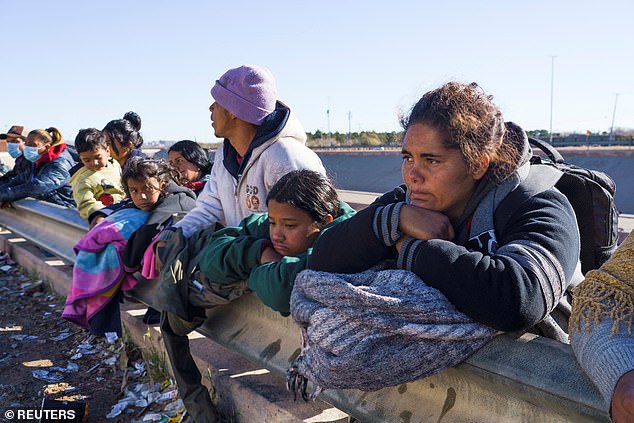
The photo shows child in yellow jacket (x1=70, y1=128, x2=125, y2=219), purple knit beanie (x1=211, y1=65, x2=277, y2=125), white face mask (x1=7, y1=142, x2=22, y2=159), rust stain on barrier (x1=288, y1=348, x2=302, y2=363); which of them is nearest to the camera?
rust stain on barrier (x1=288, y1=348, x2=302, y2=363)

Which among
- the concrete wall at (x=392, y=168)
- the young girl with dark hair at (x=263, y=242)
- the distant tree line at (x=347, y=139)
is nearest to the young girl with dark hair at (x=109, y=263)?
the young girl with dark hair at (x=263, y=242)

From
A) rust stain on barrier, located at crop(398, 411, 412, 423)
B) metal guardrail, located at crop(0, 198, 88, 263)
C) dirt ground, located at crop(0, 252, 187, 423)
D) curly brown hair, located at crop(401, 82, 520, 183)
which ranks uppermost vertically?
curly brown hair, located at crop(401, 82, 520, 183)

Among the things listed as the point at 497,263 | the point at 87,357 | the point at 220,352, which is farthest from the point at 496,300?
the point at 87,357

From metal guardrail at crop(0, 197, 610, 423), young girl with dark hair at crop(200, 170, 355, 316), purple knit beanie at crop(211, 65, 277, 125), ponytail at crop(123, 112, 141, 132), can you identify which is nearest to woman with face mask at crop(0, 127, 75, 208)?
ponytail at crop(123, 112, 141, 132)

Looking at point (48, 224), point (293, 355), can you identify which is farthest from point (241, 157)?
point (48, 224)

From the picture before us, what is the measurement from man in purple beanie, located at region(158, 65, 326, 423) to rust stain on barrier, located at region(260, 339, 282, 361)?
0.57 metres

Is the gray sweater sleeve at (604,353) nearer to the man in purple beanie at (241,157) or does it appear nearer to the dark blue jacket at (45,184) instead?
the man in purple beanie at (241,157)

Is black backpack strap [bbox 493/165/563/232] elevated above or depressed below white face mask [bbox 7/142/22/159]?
above

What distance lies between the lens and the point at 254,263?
2.95m

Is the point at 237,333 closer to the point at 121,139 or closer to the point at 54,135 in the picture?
the point at 121,139

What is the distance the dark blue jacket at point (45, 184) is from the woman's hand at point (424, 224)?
22.2 feet

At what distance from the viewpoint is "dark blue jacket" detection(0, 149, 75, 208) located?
7.95 meters

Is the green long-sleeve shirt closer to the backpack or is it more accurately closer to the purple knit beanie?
the purple knit beanie

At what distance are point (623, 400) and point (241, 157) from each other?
9.58 feet
